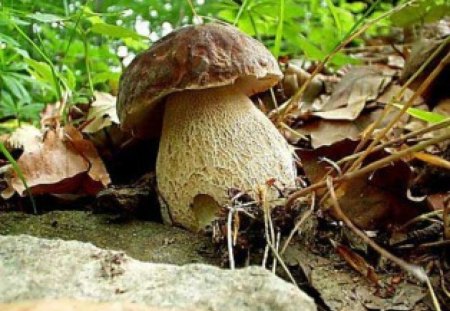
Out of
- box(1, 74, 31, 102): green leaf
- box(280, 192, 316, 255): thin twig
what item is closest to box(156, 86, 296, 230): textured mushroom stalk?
box(280, 192, 316, 255): thin twig

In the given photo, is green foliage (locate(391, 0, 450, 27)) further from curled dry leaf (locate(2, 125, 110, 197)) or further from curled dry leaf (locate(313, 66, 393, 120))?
curled dry leaf (locate(2, 125, 110, 197))

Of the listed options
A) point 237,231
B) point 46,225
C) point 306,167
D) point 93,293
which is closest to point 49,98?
point 46,225

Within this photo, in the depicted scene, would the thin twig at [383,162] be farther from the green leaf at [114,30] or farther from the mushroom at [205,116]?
the green leaf at [114,30]

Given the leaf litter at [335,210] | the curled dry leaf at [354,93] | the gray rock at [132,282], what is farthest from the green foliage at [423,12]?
the gray rock at [132,282]

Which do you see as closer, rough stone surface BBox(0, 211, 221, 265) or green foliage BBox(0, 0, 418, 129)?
rough stone surface BBox(0, 211, 221, 265)

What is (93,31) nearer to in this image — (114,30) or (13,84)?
(114,30)

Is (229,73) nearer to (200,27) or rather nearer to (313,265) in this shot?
(200,27)
